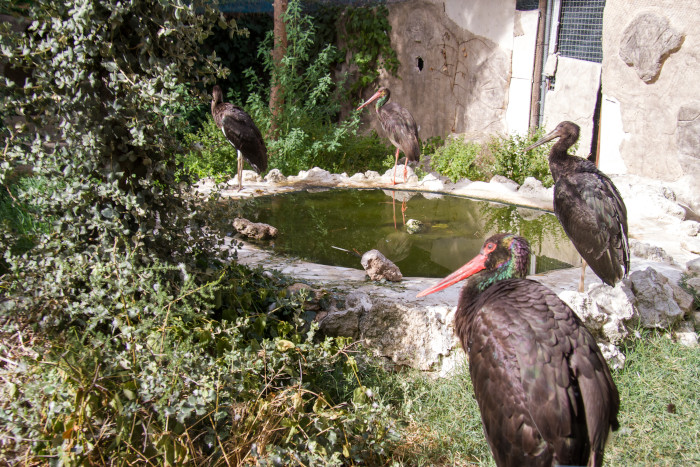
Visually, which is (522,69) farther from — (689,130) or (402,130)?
(689,130)

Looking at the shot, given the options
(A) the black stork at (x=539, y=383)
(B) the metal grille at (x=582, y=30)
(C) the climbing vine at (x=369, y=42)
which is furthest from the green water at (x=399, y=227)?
(C) the climbing vine at (x=369, y=42)

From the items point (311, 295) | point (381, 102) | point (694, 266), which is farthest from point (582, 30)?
point (311, 295)

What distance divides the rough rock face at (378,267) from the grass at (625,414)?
819mm

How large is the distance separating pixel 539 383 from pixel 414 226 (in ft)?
11.3

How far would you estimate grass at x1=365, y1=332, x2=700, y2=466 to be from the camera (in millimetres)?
2574

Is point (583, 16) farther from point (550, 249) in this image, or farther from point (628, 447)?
point (628, 447)

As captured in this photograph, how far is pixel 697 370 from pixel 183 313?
283cm

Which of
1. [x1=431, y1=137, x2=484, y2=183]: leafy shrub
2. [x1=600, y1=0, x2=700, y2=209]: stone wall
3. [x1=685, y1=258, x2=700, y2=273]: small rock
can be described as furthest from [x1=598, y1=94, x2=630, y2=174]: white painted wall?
[x1=685, y1=258, x2=700, y2=273]: small rock

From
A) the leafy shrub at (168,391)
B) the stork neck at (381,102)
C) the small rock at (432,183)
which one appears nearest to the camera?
the leafy shrub at (168,391)

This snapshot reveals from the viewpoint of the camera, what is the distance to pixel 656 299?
11.8 ft

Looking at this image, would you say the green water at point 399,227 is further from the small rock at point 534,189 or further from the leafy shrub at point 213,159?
the leafy shrub at point 213,159

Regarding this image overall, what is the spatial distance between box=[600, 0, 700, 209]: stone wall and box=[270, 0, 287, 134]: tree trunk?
478 centimetres

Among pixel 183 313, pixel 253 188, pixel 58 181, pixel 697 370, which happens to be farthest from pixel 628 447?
pixel 253 188

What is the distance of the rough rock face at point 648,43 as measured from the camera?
6.70 metres
